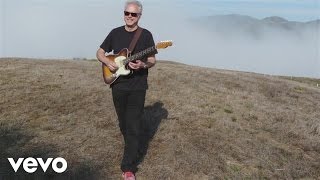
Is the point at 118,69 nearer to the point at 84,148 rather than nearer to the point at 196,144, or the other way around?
the point at 84,148

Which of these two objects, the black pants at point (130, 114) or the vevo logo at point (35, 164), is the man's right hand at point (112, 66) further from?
the vevo logo at point (35, 164)

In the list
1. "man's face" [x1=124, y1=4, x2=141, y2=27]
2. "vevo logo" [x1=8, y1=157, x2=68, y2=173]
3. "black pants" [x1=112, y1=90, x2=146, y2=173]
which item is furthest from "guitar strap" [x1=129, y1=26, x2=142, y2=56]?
"vevo logo" [x1=8, y1=157, x2=68, y2=173]

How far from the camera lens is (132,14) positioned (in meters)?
11.1

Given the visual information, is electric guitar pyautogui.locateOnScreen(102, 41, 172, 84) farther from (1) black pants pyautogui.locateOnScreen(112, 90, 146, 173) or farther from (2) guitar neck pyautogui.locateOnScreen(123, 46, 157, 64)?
(1) black pants pyautogui.locateOnScreen(112, 90, 146, 173)

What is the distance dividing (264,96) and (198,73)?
5176mm

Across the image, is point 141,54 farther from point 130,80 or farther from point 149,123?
point 149,123

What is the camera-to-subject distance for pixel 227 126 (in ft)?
57.2

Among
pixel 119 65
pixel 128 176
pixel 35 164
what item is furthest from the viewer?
pixel 35 164

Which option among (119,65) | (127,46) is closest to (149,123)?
(119,65)

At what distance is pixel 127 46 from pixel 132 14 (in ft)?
2.66

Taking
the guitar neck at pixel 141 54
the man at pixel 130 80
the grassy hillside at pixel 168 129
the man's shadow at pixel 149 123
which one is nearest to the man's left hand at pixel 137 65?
the man at pixel 130 80

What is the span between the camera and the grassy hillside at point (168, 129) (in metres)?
13.6

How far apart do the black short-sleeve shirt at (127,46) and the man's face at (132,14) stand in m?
0.33

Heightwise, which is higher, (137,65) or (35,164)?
(137,65)
